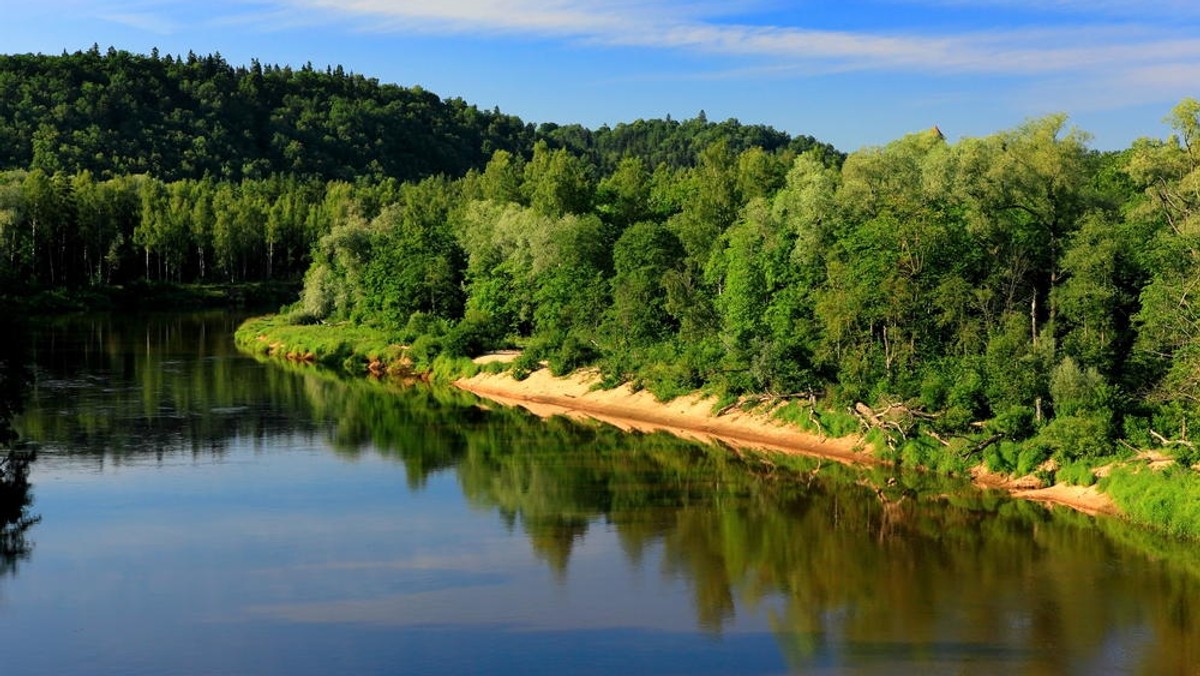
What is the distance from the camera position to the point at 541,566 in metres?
40.2

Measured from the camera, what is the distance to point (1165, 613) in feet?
116

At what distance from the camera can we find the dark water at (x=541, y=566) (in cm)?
3234

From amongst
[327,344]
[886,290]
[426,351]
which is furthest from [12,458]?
[327,344]

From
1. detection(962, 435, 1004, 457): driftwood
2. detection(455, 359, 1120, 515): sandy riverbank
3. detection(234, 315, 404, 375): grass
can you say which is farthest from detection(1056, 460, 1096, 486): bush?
detection(234, 315, 404, 375): grass

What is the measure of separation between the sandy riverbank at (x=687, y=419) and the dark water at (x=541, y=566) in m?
1.73

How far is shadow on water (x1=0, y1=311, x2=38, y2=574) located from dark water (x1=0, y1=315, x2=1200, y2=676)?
29.7 inches

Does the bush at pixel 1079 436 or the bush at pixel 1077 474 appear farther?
the bush at pixel 1079 436

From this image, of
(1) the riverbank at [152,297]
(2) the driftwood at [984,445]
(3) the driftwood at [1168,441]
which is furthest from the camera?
(1) the riverbank at [152,297]

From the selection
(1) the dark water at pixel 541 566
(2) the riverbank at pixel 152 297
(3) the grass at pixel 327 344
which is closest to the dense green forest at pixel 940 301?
(1) the dark water at pixel 541 566

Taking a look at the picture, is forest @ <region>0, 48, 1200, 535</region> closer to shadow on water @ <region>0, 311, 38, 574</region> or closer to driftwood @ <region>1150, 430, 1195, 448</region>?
driftwood @ <region>1150, 430, 1195, 448</region>

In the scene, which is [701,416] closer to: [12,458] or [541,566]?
[541,566]

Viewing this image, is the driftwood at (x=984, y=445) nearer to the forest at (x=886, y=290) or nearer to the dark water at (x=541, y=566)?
the forest at (x=886, y=290)

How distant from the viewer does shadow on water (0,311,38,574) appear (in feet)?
147

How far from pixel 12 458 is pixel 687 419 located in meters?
31.9
